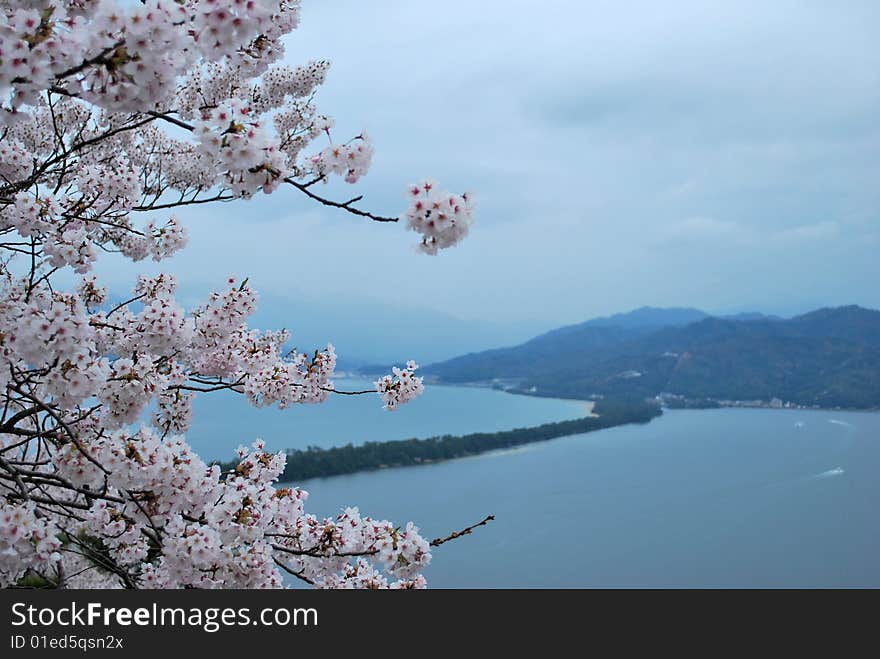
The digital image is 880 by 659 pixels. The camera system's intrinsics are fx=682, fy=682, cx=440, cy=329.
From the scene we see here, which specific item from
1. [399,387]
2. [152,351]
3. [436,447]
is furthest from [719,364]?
[152,351]

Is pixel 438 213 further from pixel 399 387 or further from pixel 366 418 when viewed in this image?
pixel 366 418

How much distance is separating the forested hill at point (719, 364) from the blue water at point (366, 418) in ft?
21.0

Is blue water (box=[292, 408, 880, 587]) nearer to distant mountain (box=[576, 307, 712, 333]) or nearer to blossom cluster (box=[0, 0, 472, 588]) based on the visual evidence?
blossom cluster (box=[0, 0, 472, 588])

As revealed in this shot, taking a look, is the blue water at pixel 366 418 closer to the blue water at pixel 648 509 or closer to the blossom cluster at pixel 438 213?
the blue water at pixel 648 509

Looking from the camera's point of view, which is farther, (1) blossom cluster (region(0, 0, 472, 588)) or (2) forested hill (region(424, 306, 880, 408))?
(2) forested hill (region(424, 306, 880, 408))

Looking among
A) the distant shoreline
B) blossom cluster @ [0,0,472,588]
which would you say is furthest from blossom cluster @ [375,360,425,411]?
the distant shoreline

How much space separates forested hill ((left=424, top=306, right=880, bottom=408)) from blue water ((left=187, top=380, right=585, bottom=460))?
6.40m

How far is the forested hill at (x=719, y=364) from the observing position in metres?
49.2

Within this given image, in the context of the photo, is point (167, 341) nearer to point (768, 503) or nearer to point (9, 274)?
point (9, 274)

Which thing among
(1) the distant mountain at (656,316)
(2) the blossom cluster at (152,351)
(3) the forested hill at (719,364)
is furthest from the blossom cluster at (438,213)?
(1) the distant mountain at (656,316)

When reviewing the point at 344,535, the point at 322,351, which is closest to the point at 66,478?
the point at 344,535

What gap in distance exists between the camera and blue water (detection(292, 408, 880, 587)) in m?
20.3
